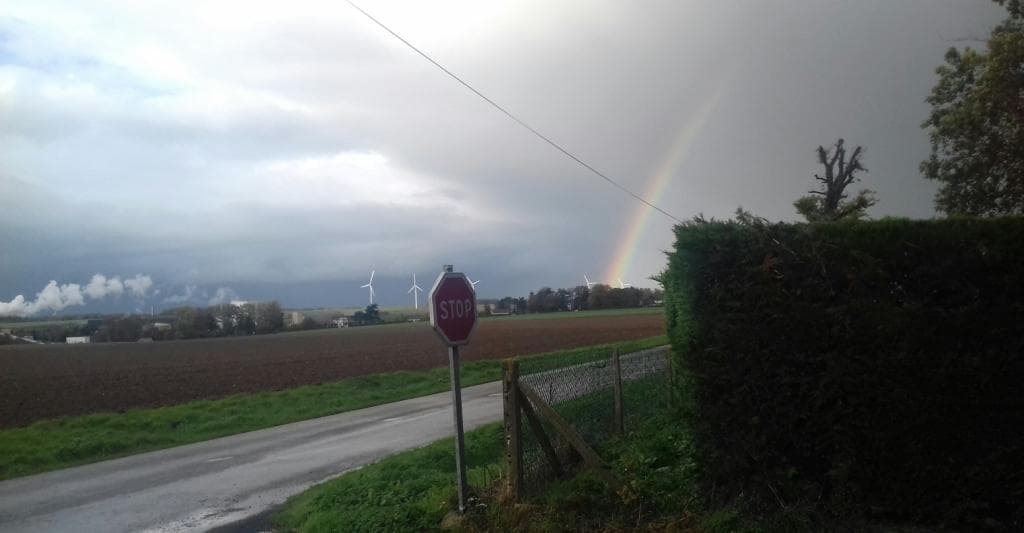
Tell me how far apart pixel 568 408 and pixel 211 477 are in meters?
6.41

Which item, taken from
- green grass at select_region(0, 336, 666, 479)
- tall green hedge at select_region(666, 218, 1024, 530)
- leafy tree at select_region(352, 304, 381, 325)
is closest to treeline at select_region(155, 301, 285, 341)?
leafy tree at select_region(352, 304, 381, 325)

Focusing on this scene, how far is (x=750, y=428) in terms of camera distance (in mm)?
6328

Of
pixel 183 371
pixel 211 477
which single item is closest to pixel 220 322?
pixel 183 371

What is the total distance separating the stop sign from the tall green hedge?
6.45ft

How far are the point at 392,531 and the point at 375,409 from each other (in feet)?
48.9

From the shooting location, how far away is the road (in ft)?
30.8

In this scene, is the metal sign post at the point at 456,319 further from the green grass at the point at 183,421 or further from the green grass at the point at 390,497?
the green grass at the point at 183,421

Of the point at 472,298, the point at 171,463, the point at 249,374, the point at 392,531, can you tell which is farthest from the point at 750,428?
the point at 249,374

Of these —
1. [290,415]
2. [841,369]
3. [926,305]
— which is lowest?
[290,415]

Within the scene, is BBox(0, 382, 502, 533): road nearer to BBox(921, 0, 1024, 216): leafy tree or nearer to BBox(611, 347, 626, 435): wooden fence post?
BBox(611, 347, 626, 435): wooden fence post

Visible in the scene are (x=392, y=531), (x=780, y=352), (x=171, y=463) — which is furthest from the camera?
(x=171, y=463)

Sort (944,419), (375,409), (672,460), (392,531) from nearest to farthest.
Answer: (944,419) < (392,531) < (672,460) < (375,409)

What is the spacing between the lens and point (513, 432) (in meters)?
7.00

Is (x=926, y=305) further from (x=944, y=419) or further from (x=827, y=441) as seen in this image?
(x=827, y=441)
